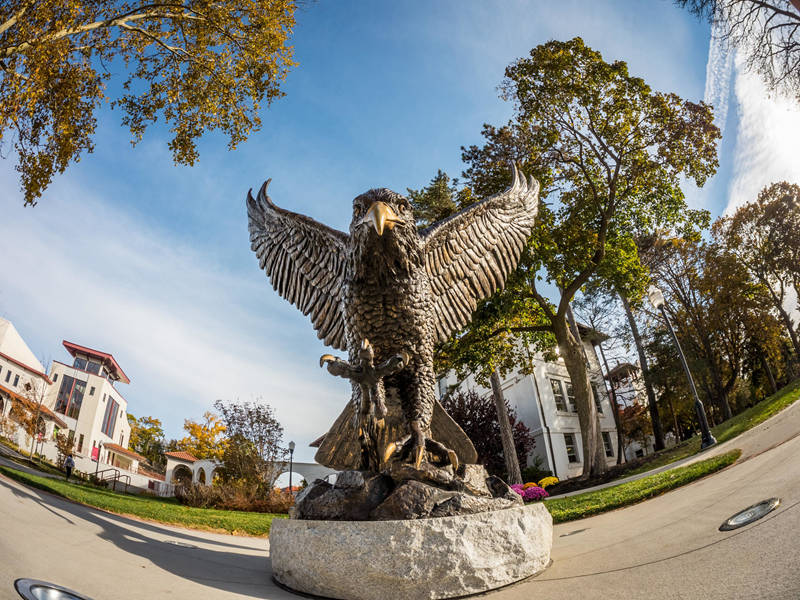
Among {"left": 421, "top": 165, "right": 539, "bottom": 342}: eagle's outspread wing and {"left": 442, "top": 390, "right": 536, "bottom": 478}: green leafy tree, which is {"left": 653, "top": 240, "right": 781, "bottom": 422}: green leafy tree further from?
{"left": 421, "top": 165, "right": 539, "bottom": 342}: eagle's outspread wing

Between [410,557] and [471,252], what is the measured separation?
260cm

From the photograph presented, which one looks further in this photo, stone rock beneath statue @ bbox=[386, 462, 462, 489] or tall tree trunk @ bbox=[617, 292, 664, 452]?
tall tree trunk @ bbox=[617, 292, 664, 452]

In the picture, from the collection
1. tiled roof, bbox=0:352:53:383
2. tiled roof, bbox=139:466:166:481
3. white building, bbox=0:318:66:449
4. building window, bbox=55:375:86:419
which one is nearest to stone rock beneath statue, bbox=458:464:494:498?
white building, bbox=0:318:66:449

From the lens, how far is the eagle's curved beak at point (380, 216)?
2744 mm

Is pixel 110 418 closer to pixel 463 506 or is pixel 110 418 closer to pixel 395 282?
pixel 395 282

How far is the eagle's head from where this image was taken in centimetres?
288

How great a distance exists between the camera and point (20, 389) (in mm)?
20844

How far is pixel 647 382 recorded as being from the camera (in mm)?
18750

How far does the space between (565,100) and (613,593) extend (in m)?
10.8

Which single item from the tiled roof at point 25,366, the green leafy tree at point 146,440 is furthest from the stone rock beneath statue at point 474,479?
the green leafy tree at point 146,440

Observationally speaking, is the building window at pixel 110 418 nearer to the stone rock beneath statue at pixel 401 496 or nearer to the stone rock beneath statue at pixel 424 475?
the stone rock beneath statue at pixel 401 496

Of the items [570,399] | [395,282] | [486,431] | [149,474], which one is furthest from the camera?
[149,474]

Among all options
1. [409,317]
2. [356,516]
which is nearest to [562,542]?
[356,516]

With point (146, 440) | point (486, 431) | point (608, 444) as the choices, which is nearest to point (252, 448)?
point (486, 431)
